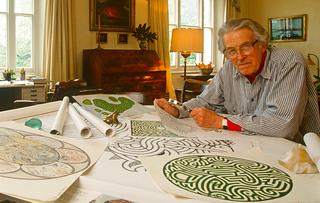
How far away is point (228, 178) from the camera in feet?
2.36

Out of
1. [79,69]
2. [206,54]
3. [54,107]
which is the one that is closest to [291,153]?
[54,107]

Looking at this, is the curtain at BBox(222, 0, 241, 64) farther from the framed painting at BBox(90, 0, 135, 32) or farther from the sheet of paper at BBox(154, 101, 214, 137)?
the sheet of paper at BBox(154, 101, 214, 137)

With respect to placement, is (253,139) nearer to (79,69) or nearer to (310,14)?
(79,69)

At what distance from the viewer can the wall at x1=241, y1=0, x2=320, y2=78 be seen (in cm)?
730

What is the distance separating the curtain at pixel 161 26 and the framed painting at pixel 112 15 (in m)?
0.47

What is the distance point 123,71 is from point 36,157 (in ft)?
13.1

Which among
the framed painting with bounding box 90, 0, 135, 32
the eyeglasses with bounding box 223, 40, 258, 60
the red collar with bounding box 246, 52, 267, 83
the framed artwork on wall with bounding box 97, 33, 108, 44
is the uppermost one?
the framed painting with bounding box 90, 0, 135, 32

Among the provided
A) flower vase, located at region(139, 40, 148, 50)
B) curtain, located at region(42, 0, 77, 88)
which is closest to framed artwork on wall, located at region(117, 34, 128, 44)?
flower vase, located at region(139, 40, 148, 50)

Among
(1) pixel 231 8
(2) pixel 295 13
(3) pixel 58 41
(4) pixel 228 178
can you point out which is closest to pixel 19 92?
(3) pixel 58 41

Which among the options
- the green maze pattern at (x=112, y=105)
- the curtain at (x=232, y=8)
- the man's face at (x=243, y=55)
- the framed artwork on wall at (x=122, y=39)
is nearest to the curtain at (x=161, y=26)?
the framed artwork on wall at (x=122, y=39)

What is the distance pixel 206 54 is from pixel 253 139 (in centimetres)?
684

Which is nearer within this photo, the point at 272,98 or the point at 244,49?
the point at 272,98

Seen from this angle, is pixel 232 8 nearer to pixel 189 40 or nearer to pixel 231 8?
pixel 231 8

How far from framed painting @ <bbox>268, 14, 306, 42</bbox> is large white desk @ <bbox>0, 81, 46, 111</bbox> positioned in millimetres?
6399
